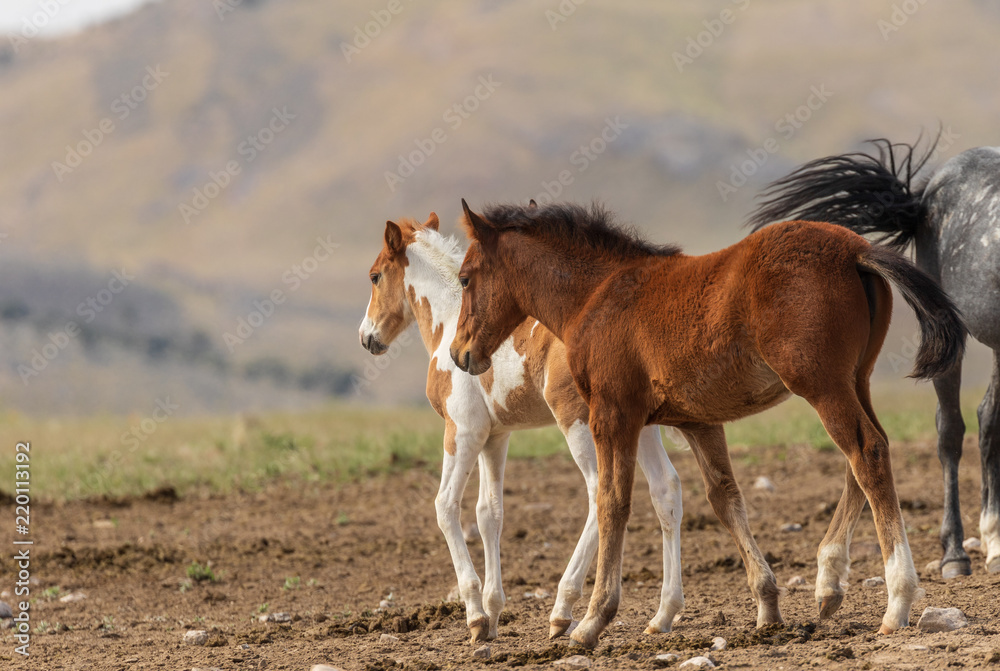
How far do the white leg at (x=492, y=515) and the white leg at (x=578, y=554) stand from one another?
1.28 ft

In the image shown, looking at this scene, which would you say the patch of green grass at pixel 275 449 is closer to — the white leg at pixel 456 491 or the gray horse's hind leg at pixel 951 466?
the white leg at pixel 456 491

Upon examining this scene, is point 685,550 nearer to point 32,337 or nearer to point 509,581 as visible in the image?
point 509,581

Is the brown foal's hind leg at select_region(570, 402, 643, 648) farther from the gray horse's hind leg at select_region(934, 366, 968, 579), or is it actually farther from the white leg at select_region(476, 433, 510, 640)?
the gray horse's hind leg at select_region(934, 366, 968, 579)

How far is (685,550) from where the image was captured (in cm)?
822

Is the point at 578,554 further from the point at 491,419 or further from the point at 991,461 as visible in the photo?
the point at 991,461

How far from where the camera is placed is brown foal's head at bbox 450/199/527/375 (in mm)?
5273

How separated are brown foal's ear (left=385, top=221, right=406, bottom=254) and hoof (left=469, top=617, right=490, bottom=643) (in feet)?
8.29

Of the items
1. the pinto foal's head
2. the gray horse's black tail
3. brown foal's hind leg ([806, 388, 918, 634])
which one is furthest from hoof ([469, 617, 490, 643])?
the gray horse's black tail

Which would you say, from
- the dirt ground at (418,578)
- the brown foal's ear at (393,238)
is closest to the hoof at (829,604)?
the dirt ground at (418,578)

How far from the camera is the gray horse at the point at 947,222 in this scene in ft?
20.3

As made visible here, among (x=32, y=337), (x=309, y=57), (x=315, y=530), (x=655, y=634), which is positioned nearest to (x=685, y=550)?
(x=655, y=634)

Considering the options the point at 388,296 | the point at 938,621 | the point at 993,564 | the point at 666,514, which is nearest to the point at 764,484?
the point at 993,564

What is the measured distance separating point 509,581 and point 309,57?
10163 centimetres

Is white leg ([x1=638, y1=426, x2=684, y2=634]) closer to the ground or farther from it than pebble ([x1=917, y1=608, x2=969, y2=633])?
farther from it
